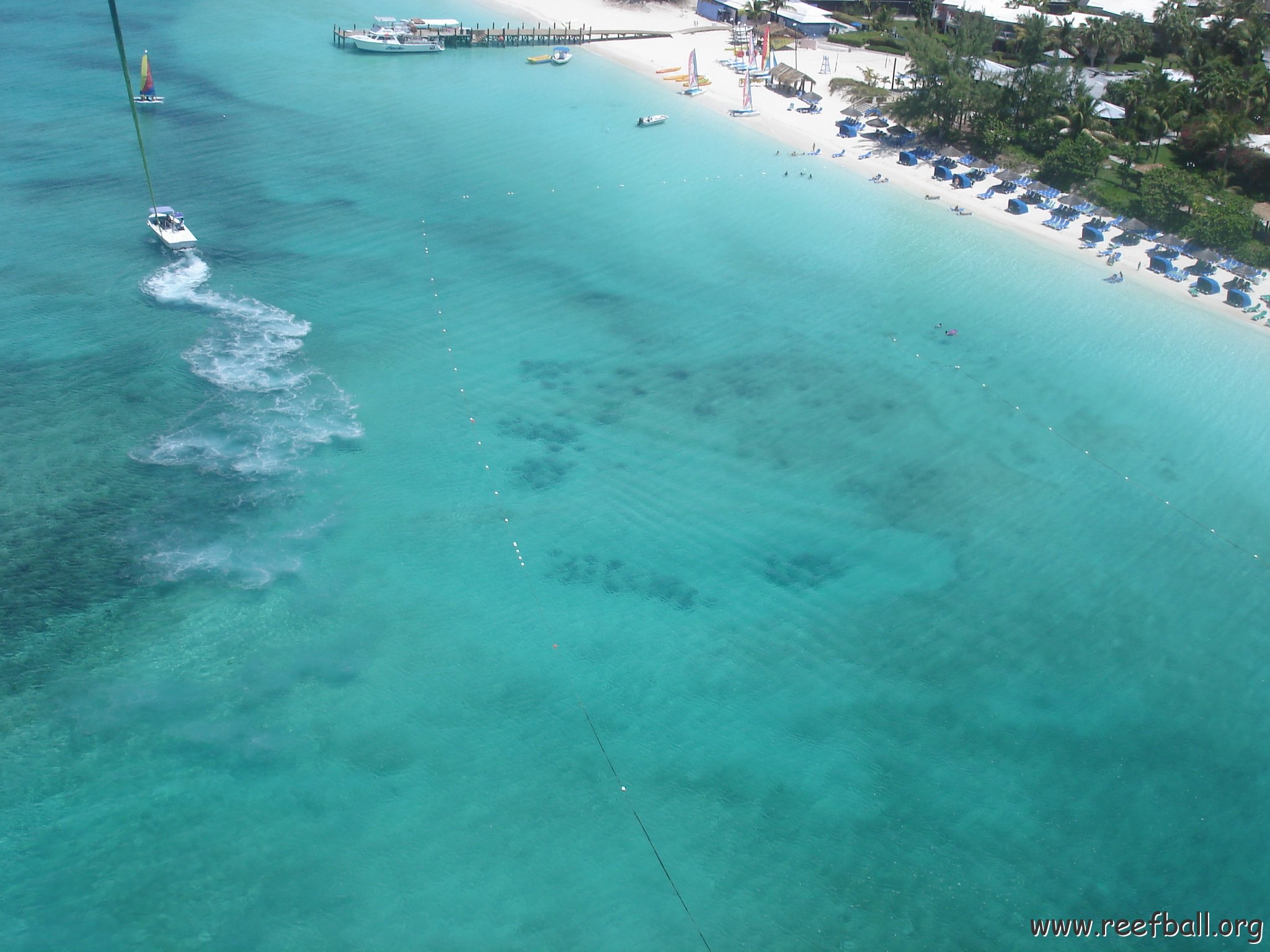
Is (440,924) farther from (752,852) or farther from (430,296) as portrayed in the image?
(430,296)

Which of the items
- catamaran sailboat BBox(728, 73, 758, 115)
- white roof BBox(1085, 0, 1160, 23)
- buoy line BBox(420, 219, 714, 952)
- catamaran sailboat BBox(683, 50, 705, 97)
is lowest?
buoy line BBox(420, 219, 714, 952)

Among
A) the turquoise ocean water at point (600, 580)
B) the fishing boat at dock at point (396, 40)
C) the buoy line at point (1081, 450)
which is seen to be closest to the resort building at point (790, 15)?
the fishing boat at dock at point (396, 40)

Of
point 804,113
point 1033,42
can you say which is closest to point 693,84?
point 804,113

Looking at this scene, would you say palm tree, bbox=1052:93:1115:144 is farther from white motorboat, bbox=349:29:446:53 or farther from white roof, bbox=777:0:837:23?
white motorboat, bbox=349:29:446:53

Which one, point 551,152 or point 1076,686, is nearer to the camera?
point 1076,686

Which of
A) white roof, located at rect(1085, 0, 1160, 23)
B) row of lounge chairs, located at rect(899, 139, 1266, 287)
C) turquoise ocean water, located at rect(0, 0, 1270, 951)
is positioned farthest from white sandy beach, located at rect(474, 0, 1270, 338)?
white roof, located at rect(1085, 0, 1160, 23)

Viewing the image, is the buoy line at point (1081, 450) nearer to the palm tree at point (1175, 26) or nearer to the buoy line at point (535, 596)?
the buoy line at point (535, 596)

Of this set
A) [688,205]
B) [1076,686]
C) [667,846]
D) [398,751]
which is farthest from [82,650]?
[688,205]
